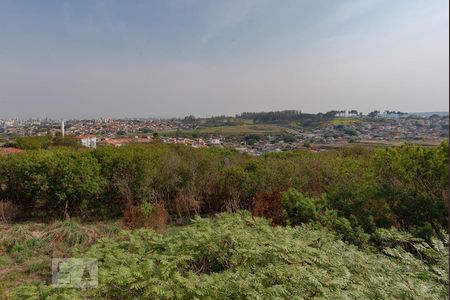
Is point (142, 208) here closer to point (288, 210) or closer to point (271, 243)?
point (288, 210)

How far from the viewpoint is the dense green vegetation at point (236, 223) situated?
2742 mm

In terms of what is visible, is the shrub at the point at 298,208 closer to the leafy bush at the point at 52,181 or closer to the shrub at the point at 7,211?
the leafy bush at the point at 52,181

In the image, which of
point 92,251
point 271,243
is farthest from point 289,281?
point 92,251

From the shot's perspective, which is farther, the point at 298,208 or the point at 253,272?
the point at 298,208

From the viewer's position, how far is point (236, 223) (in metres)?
4.76

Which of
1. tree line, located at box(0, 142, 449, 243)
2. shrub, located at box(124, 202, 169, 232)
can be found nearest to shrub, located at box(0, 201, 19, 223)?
tree line, located at box(0, 142, 449, 243)

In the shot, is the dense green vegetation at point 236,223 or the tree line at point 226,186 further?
the tree line at point 226,186

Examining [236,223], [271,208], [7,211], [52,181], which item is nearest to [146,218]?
[236,223]

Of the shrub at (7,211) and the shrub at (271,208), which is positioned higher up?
the shrub at (271,208)

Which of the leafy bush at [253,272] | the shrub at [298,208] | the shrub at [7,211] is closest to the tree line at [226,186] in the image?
the shrub at [298,208]

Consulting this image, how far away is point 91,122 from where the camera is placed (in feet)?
143

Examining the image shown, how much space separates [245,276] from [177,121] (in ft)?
132

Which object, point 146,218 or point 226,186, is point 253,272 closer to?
point 146,218

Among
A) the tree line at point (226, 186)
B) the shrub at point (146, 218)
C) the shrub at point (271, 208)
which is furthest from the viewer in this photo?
the shrub at point (146, 218)
